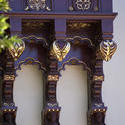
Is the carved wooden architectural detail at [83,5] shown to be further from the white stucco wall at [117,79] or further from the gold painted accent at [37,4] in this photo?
the white stucco wall at [117,79]

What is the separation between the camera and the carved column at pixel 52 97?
717cm

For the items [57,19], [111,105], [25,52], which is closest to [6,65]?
[25,52]

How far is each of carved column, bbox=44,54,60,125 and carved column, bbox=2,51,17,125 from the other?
0.39m

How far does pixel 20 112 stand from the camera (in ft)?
24.2

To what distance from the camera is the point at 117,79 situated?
764 centimetres

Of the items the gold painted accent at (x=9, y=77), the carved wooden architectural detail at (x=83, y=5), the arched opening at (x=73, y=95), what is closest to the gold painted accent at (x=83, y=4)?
the carved wooden architectural detail at (x=83, y=5)

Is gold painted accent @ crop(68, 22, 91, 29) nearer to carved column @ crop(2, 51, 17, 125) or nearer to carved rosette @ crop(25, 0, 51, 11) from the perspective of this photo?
carved rosette @ crop(25, 0, 51, 11)

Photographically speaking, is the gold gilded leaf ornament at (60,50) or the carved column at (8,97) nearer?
the gold gilded leaf ornament at (60,50)

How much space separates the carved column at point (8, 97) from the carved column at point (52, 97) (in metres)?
0.39

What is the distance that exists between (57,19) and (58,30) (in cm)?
13

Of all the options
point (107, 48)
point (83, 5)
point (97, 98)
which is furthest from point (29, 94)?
point (83, 5)

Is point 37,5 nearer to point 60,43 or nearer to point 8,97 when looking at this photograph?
point 60,43

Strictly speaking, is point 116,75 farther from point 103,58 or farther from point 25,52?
point 25,52

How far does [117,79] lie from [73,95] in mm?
584
